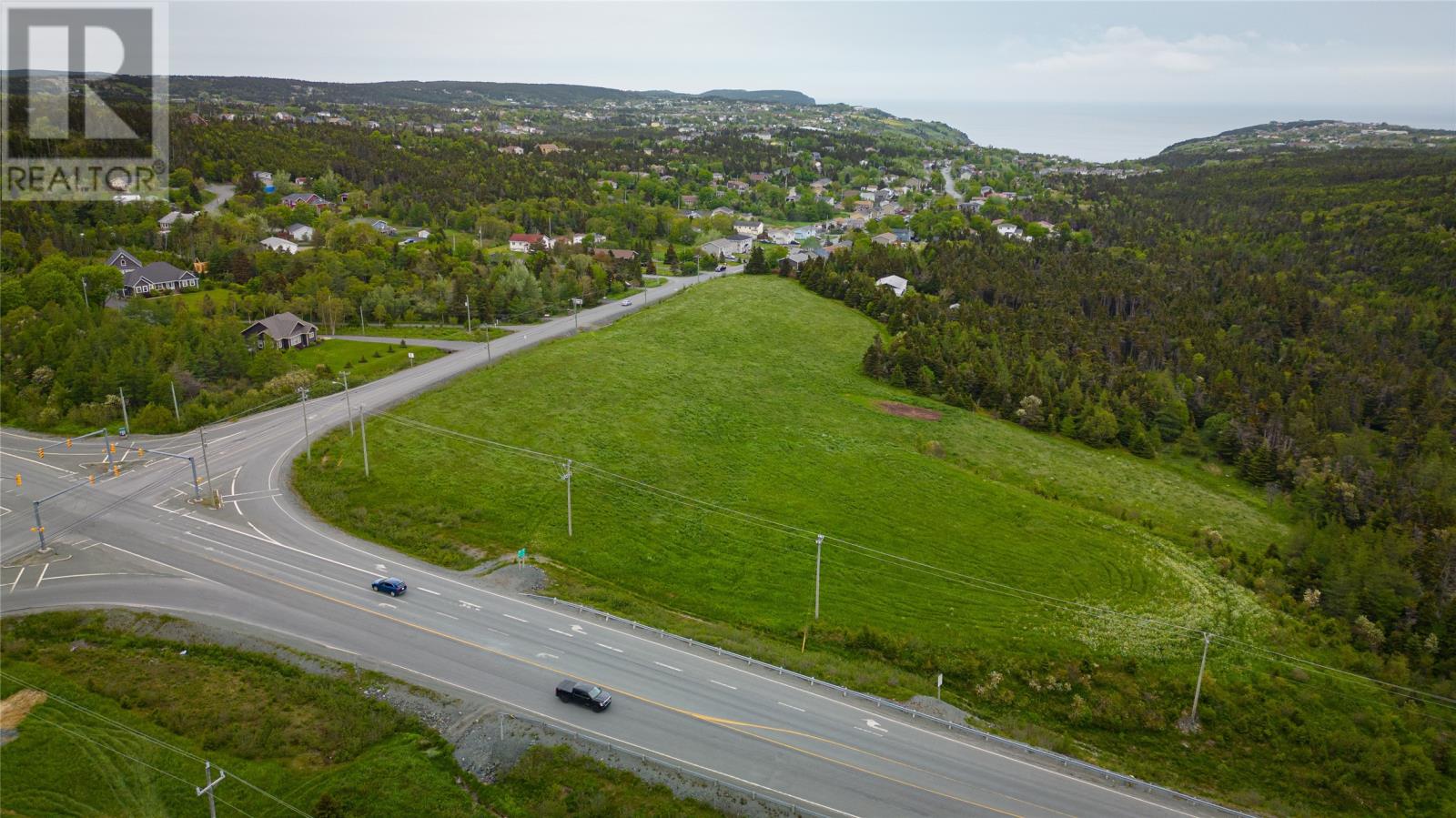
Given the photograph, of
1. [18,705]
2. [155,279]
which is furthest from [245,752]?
[155,279]

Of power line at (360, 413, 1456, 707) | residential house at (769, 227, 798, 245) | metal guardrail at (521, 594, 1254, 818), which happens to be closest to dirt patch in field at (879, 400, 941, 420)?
power line at (360, 413, 1456, 707)

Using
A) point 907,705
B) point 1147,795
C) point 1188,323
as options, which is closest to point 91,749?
point 907,705

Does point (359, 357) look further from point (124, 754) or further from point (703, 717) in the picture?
point (703, 717)

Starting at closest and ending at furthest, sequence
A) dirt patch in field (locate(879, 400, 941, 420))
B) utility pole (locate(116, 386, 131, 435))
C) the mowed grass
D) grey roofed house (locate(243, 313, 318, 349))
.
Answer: the mowed grass, utility pole (locate(116, 386, 131, 435)), dirt patch in field (locate(879, 400, 941, 420)), grey roofed house (locate(243, 313, 318, 349))

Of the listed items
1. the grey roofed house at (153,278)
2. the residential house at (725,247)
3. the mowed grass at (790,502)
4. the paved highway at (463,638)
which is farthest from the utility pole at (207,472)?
the residential house at (725,247)

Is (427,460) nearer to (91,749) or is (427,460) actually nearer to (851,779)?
(91,749)

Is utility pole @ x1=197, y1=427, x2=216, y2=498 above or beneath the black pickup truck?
above

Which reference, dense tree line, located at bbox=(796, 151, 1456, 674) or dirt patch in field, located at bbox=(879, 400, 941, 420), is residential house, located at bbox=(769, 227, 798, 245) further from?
dirt patch in field, located at bbox=(879, 400, 941, 420)
